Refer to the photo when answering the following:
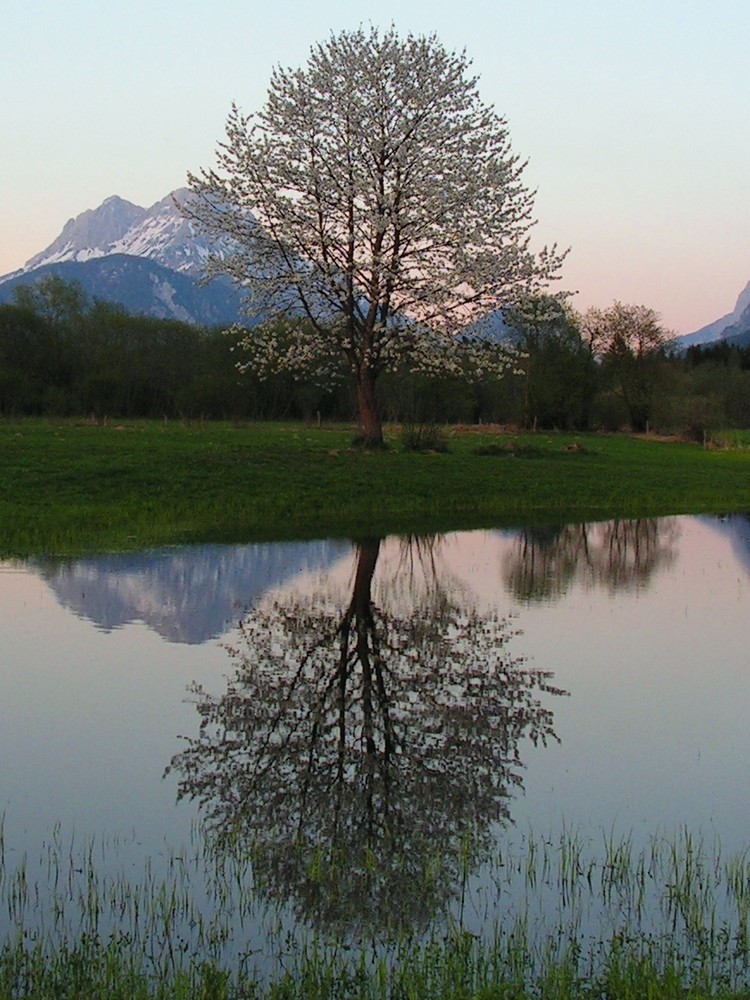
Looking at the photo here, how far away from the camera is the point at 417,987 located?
7.12 metres

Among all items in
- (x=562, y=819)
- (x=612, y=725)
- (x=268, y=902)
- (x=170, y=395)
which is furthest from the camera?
(x=170, y=395)

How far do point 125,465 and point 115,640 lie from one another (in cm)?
2039

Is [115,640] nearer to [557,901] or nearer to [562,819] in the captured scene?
[562,819]

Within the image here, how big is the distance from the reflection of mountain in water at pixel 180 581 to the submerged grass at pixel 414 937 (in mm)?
9148

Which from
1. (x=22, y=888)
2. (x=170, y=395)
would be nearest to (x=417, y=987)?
(x=22, y=888)

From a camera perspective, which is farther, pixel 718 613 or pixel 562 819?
pixel 718 613

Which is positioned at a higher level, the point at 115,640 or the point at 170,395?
the point at 170,395

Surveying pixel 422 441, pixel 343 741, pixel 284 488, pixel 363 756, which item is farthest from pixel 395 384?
pixel 363 756

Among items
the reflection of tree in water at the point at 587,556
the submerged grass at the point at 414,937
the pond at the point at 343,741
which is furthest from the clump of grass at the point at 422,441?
the submerged grass at the point at 414,937

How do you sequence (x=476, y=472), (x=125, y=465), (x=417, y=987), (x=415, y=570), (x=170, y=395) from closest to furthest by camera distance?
(x=417, y=987)
(x=415, y=570)
(x=125, y=465)
(x=476, y=472)
(x=170, y=395)

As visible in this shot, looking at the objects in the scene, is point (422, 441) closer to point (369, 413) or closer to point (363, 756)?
point (369, 413)

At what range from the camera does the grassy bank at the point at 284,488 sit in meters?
30.7

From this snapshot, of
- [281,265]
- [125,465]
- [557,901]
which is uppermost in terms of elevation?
[281,265]

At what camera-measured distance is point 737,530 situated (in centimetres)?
3644
